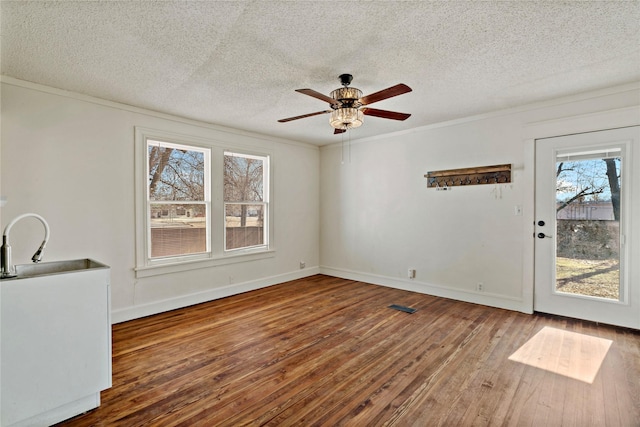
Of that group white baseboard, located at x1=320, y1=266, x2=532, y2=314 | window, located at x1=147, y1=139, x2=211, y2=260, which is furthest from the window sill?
white baseboard, located at x1=320, y1=266, x2=532, y2=314

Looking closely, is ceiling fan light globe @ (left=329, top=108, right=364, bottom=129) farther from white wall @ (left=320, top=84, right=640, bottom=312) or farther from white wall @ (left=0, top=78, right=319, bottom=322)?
white wall @ (left=0, top=78, right=319, bottom=322)

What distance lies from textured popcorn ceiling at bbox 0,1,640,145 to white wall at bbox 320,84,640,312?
0.44 meters

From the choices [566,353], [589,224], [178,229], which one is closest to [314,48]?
[178,229]

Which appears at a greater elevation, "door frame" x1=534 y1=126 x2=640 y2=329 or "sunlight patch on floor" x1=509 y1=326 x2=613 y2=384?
"door frame" x1=534 y1=126 x2=640 y2=329

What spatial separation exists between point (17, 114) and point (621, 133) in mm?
6173

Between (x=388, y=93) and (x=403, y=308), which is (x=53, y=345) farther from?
(x=403, y=308)

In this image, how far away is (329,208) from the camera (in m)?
6.07

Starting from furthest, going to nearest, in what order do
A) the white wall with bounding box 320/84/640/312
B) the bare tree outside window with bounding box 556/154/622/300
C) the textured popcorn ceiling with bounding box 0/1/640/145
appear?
the white wall with bounding box 320/84/640/312
the bare tree outside window with bounding box 556/154/622/300
the textured popcorn ceiling with bounding box 0/1/640/145

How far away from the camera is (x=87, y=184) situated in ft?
11.2

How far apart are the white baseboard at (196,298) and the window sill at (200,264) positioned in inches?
14.4

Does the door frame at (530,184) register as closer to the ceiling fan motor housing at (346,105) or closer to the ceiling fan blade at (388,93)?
the ceiling fan blade at (388,93)

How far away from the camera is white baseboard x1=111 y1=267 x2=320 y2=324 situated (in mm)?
3662

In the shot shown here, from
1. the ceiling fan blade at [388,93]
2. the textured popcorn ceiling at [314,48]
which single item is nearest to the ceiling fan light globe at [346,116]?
the ceiling fan blade at [388,93]

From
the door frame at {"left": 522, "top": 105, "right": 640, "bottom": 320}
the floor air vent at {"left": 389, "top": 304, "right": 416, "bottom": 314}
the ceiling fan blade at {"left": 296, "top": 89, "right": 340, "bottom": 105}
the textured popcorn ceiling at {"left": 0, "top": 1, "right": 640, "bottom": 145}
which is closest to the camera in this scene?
the textured popcorn ceiling at {"left": 0, "top": 1, "right": 640, "bottom": 145}
